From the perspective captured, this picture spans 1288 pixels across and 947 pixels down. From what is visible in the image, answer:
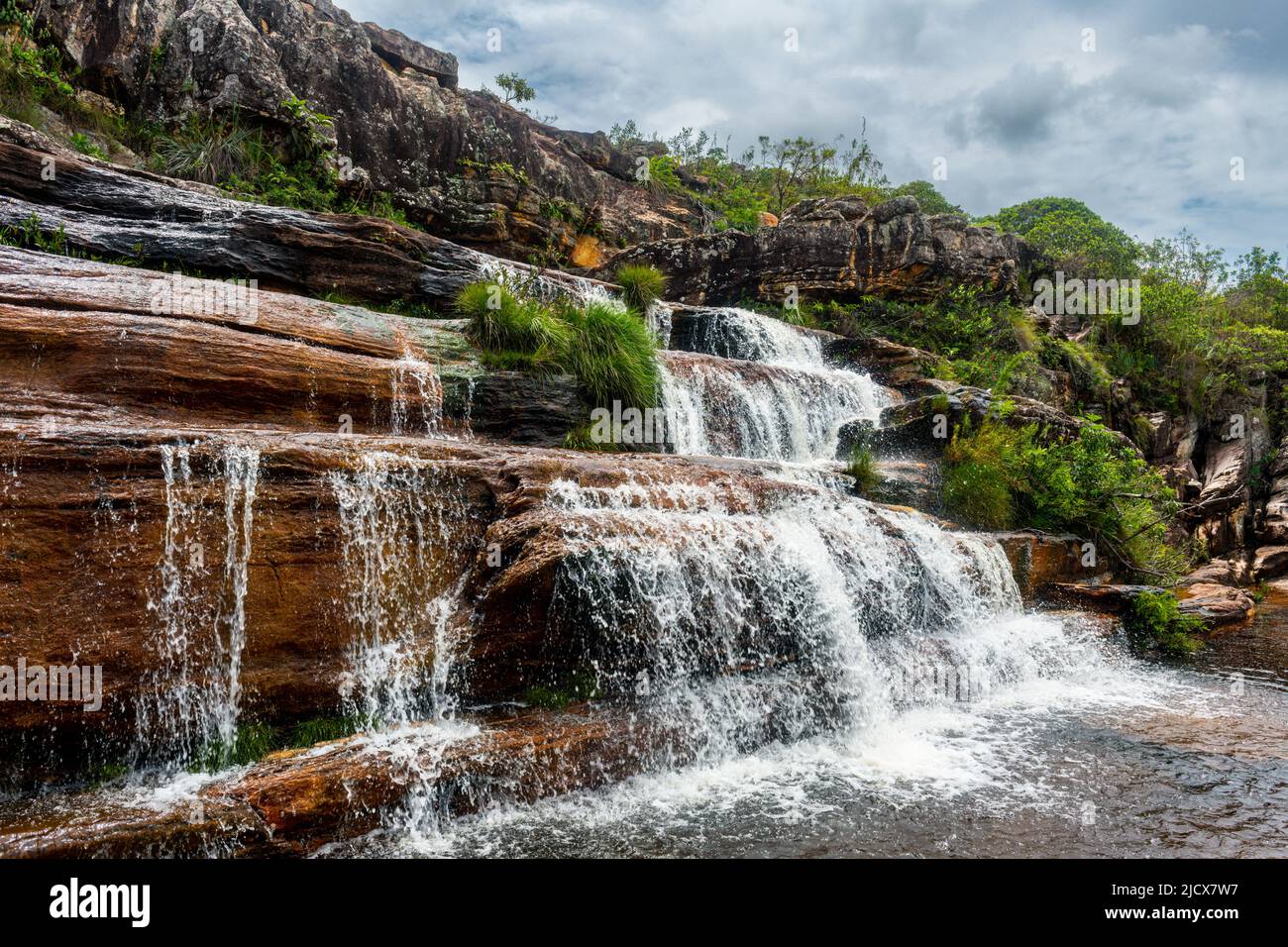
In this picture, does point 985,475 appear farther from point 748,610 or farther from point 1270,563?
point 1270,563

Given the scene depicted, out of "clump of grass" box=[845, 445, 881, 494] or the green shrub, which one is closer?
"clump of grass" box=[845, 445, 881, 494]

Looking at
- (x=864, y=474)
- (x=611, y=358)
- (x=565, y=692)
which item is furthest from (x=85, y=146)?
(x=864, y=474)

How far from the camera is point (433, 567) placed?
4.88 m

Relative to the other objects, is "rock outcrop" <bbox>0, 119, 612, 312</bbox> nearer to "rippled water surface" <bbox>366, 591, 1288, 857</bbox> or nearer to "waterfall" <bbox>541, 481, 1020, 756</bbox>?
"waterfall" <bbox>541, 481, 1020, 756</bbox>

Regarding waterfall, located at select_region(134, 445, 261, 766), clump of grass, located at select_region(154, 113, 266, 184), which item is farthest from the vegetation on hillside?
clump of grass, located at select_region(154, 113, 266, 184)

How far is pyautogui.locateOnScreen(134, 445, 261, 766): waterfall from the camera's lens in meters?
3.85

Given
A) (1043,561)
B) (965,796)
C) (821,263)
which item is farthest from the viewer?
(821,263)

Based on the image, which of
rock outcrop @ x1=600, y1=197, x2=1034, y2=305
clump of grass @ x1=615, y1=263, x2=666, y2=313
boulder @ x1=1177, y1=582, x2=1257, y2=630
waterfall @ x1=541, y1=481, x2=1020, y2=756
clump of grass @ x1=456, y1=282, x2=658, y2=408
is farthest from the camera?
rock outcrop @ x1=600, y1=197, x2=1034, y2=305

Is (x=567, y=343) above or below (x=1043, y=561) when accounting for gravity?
above

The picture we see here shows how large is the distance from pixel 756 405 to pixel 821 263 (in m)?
8.00

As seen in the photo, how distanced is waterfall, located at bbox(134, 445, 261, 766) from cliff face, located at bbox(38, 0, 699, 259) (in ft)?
37.1

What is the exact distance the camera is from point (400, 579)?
4.73 metres

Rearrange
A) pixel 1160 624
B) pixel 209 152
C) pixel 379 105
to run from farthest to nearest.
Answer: pixel 379 105 → pixel 209 152 → pixel 1160 624
